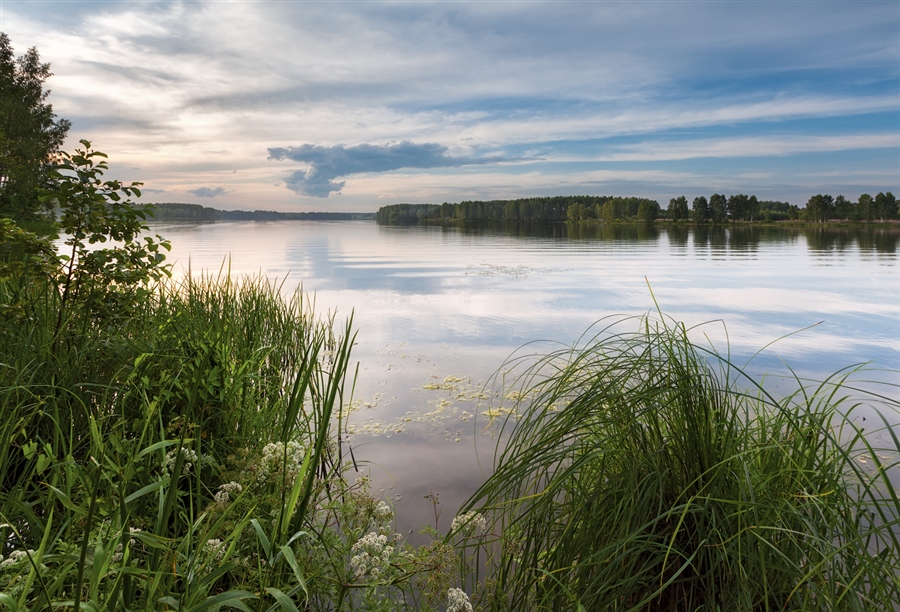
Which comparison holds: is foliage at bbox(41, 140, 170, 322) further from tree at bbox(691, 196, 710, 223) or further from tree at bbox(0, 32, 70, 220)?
tree at bbox(691, 196, 710, 223)

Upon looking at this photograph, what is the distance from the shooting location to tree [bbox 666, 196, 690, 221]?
93.8 metres

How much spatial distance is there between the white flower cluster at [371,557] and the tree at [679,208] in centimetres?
10217

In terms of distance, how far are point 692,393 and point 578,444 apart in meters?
0.64

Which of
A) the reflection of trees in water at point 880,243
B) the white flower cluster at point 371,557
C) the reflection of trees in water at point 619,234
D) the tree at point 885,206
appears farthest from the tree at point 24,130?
the tree at point 885,206

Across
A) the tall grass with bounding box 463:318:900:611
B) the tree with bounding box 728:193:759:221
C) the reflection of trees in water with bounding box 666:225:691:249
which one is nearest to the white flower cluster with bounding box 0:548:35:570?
the tall grass with bounding box 463:318:900:611

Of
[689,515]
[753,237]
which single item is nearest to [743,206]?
[753,237]

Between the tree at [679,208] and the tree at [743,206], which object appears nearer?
the tree at [743,206]

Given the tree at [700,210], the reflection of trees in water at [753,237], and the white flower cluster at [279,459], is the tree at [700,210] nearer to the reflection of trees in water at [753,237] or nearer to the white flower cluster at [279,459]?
the reflection of trees in water at [753,237]

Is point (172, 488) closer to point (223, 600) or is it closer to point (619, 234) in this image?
point (223, 600)

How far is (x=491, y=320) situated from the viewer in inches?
475

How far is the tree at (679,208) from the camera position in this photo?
93.8 metres

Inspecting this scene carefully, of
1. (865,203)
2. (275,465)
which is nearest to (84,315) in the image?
(275,465)

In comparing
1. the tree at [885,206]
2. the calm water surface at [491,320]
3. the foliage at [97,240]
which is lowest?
the calm water surface at [491,320]

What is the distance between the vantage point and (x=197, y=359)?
3.61 m
